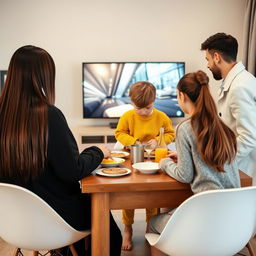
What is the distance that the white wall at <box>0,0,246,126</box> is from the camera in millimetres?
4355

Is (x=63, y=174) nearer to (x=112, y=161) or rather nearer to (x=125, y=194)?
(x=125, y=194)

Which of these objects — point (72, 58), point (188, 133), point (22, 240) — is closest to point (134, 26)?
point (72, 58)

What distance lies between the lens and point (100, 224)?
1.59 meters

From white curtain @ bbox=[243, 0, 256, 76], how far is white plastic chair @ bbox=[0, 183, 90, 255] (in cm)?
311

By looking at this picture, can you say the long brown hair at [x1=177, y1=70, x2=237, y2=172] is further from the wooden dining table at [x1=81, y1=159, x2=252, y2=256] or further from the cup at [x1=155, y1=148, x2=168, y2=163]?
the cup at [x1=155, y1=148, x2=168, y2=163]

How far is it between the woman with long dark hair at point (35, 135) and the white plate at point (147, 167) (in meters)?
0.29

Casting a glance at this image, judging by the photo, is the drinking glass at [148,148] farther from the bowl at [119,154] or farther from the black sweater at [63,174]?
the black sweater at [63,174]

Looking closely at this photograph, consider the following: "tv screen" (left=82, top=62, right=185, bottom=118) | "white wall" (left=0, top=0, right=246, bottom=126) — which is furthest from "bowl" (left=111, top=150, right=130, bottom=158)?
"white wall" (left=0, top=0, right=246, bottom=126)

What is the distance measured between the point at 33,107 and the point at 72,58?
3.10 meters

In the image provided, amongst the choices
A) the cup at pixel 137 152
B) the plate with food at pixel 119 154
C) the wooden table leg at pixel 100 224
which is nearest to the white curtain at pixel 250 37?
the plate with food at pixel 119 154

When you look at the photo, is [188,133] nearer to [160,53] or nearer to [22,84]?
[22,84]

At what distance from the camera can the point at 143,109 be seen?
93.4 inches

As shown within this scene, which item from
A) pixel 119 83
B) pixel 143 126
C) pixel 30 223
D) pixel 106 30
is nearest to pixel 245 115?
pixel 143 126

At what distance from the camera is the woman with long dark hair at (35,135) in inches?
56.7
